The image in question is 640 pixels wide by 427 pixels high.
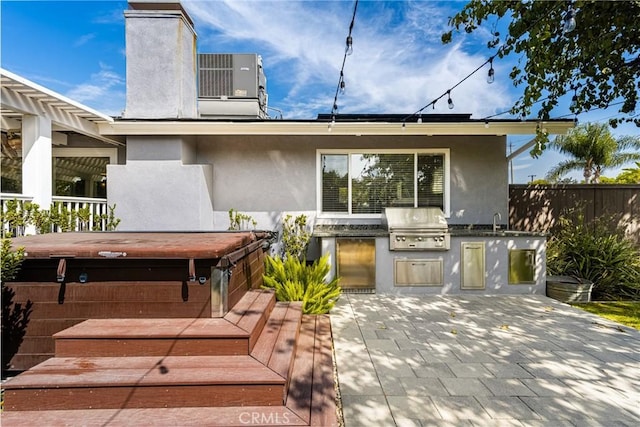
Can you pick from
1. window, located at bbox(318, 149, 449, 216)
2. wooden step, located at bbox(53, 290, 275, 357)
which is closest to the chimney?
window, located at bbox(318, 149, 449, 216)

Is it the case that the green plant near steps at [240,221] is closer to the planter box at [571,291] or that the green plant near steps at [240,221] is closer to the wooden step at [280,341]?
the wooden step at [280,341]

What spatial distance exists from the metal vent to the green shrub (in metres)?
8.53

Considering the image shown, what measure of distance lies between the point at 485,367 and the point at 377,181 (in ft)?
14.0

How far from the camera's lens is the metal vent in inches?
322

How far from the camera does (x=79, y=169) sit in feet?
22.5

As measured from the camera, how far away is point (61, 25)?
7969 mm

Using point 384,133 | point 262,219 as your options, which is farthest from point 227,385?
point 384,133

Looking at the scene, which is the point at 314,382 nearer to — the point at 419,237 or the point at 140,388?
the point at 140,388

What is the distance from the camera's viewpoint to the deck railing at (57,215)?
404cm

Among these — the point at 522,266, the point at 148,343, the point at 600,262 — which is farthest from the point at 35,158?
the point at 600,262

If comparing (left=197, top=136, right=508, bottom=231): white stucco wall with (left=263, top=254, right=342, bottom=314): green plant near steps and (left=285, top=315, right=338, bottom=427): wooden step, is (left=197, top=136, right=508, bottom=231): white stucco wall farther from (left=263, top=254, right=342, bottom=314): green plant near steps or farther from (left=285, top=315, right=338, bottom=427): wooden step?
(left=285, top=315, right=338, bottom=427): wooden step

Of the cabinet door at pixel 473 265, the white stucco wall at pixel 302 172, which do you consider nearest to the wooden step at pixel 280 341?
the white stucco wall at pixel 302 172

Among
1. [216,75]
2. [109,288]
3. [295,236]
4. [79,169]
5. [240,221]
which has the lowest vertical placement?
[109,288]

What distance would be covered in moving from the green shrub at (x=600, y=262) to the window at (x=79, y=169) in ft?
31.4
